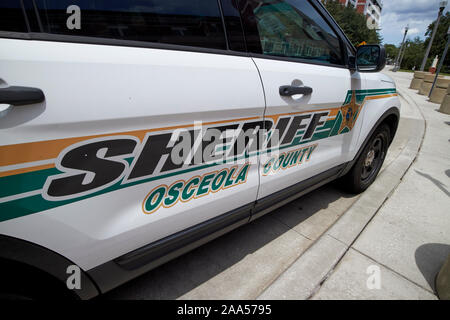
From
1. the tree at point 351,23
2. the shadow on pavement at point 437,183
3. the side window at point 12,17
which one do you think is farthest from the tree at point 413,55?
the side window at point 12,17

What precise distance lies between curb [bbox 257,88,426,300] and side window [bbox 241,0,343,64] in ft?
4.82

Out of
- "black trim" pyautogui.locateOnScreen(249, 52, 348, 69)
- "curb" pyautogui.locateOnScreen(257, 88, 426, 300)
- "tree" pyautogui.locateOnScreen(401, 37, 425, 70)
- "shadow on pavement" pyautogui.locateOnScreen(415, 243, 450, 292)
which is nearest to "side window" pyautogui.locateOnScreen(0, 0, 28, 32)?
"black trim" pyautogui.locateOnScreen(249, 52, 348, 69)

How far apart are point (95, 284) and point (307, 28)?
210cm

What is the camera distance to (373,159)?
289 centimetres

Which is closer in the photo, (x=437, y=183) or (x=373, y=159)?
(x=373, y=159)

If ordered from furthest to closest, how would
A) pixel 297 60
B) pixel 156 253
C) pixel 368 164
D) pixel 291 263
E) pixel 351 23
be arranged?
1. pixel 351 23
2. pixel 368 164
3. pixel 291 263
4. pixel 297 60
5. pixel 156 253

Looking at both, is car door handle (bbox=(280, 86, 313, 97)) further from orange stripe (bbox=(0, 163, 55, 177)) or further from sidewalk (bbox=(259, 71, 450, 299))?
sidewalk (bbox=(259, 71, 450, 299))

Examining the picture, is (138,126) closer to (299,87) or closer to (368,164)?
(299,87)

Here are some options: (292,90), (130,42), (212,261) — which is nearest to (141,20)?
(130,42)

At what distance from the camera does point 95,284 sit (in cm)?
106

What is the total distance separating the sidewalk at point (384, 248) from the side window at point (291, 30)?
1.51 meters

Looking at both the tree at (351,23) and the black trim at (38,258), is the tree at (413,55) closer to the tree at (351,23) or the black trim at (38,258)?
the tree at (351,23)

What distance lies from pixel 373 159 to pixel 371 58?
4.29 ft

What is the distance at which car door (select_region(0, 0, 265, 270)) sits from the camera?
2.49 feet
